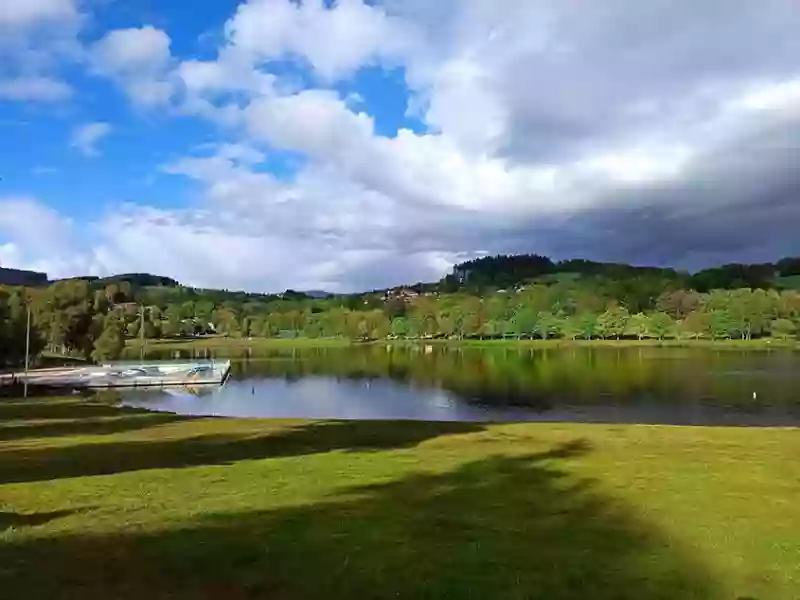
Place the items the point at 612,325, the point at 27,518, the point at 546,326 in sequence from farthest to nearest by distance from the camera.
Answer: the point at 546,326, the point at 612,325, the point at 27,518

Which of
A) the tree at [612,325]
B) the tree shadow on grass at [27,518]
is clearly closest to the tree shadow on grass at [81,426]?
the tree shadow on grass at [27,518]

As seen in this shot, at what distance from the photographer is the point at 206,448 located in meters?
21.4

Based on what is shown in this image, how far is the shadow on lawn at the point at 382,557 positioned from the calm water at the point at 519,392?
3238cm

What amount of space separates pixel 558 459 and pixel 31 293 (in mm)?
91583

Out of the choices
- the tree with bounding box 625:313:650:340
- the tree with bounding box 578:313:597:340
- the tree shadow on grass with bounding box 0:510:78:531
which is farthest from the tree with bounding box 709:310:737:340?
the tree shadow on grass with bounding box 0:510:78:531

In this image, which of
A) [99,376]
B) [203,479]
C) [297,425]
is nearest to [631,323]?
Answer: [99,376]

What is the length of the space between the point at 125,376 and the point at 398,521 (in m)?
63.3

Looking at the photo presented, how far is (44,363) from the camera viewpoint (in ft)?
275

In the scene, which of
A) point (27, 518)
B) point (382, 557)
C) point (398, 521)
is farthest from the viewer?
point (398, 521)

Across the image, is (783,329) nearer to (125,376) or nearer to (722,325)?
(722,325)

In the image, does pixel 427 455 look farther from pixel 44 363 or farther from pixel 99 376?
pixel 44 363

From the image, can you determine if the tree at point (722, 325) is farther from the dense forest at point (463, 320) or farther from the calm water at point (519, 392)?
the calm water at point (519, 392)

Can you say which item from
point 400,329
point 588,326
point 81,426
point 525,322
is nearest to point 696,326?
point 588,326

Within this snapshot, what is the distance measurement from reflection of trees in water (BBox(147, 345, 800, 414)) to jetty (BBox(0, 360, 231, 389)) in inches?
418
